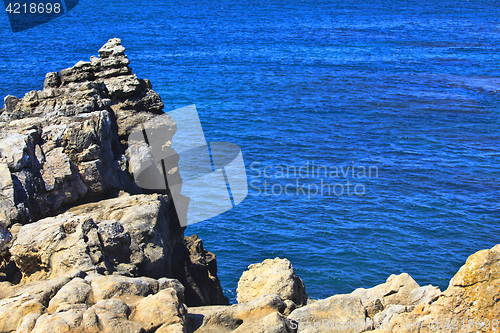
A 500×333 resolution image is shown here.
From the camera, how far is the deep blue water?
123ft

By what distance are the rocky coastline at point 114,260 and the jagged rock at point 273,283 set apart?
5 centimetres

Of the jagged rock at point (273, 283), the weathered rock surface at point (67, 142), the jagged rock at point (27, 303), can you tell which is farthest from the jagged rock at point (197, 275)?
the jagged rock at point (27, 303)

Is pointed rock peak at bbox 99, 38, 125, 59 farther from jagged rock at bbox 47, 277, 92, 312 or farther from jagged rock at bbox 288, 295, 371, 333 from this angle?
jagged rock at bbox 288, 295, 371, 333

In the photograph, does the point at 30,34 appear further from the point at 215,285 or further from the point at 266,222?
the point at 215,285

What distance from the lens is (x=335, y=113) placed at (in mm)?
67375

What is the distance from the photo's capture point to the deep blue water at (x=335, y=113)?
123ft

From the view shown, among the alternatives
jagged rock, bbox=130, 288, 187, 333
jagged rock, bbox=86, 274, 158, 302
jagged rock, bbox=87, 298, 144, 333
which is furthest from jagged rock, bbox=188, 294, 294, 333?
jagged rock, bbox=87, 298, 144, 333

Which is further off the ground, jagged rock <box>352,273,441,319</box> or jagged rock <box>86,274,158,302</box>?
jagged rock <box>86,274,158,302</box>

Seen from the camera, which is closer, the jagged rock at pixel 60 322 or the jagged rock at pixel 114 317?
the jagged rock at pixel 60 322

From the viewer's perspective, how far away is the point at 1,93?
215 ft

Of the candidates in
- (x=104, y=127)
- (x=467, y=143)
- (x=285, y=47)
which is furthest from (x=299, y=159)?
(x=285, y=47)

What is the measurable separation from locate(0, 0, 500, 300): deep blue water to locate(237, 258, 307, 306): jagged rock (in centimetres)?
1109

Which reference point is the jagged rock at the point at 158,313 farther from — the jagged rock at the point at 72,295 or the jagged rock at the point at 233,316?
the jagged rock at the point at 233,316

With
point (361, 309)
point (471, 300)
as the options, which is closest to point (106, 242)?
point (361, 309)
